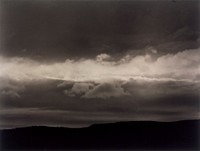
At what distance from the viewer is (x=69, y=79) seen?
215 centimetres

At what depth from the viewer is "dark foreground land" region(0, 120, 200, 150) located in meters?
2.10

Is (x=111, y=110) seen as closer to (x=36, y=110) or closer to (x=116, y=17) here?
(x=36, y=110)

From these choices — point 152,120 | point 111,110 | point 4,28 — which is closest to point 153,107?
point 152,120

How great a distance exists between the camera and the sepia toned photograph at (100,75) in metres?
2.11

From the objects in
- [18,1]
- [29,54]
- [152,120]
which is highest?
[18,1]

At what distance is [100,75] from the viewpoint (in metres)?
2.16

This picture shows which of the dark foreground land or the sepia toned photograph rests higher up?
the sepia toned photograph

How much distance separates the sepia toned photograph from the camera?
2.11 meters

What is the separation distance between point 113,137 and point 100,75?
0.40m

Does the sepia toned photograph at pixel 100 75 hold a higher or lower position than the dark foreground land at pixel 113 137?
higher

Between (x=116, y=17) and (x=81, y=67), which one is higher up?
(x=116, y=17)

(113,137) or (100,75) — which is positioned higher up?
(100,75)

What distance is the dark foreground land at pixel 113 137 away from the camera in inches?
82.8

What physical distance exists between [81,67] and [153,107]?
1.71ft
